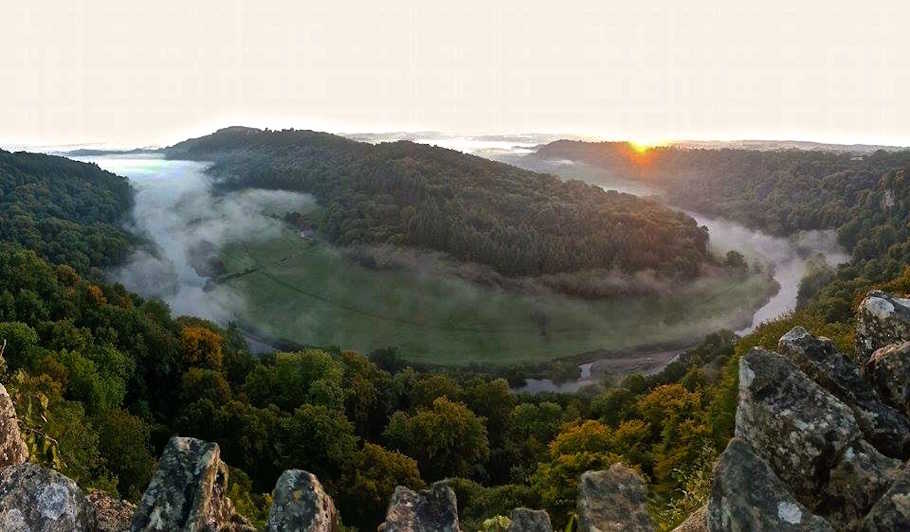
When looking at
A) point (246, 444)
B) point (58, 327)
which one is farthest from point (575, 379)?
point (58, 327)

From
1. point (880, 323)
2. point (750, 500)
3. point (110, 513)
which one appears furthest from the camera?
point (880, 323)

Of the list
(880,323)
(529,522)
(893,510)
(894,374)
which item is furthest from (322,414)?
(893,510)

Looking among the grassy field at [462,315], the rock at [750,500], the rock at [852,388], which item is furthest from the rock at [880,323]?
the grassy field at [462,315]

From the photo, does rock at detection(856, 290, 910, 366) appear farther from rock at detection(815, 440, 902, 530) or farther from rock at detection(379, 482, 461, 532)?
rock at detection(379, 482, 461, 532)

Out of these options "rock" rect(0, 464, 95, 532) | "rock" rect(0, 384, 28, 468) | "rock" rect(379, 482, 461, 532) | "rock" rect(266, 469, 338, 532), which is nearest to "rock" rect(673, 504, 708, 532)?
"rock" rect(379, 482, 461, 532)

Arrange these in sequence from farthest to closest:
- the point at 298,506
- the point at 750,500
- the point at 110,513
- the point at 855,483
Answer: the point at 110,513 → the point at 298,506 → the point at 855,483 → the point at 750,500

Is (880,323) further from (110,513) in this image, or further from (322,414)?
(322,414)
